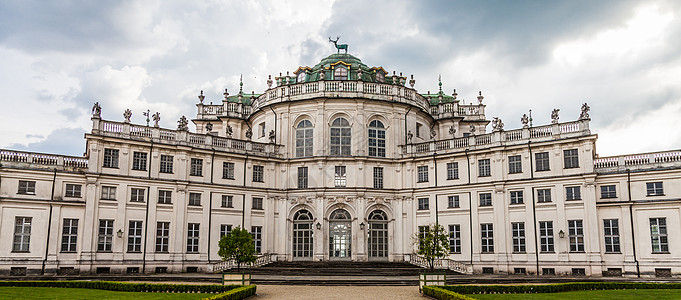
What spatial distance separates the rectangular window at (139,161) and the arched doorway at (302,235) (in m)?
13.4

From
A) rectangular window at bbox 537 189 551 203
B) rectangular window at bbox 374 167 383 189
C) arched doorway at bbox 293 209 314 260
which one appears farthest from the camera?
rectangular window at bbox 374 167 383 189

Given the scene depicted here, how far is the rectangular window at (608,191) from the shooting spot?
4144cm

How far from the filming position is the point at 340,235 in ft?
160

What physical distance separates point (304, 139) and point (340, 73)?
7347mm

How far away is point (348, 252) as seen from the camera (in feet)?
159

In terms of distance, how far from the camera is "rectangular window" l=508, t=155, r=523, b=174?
44.5 metres

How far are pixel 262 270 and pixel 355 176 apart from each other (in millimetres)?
12050

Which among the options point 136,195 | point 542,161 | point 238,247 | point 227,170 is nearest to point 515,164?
point 542,161

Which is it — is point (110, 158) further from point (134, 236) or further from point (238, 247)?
point (238, 247)

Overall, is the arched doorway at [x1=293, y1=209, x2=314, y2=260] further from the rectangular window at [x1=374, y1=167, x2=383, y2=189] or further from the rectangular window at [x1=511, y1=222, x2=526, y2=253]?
the rectangular window at [x1=511, y1=222, x2=526, y2=253]

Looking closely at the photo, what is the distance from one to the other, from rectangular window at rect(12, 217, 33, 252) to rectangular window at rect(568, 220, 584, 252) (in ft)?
124

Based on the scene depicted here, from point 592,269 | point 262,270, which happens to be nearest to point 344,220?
point 262,270

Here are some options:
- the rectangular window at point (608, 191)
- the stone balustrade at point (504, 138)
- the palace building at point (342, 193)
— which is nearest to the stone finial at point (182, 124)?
the palace building at point (342, 193)

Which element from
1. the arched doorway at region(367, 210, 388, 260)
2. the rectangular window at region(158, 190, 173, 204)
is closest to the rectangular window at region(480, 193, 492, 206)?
the arched doorway at region(367, 210, 388, 260)
